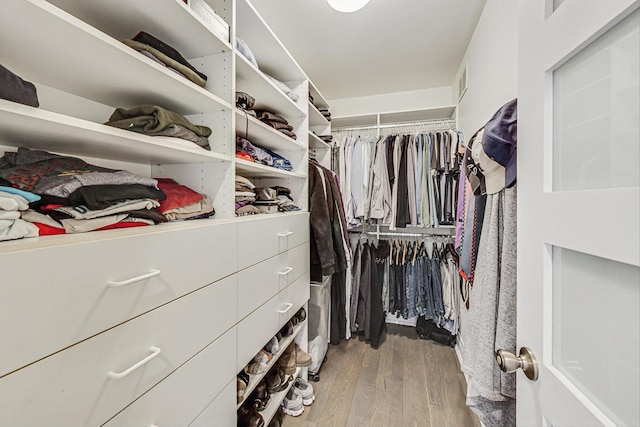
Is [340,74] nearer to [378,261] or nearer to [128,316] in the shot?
[378,261]

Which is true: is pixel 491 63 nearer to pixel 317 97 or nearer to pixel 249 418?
pixel 317 97

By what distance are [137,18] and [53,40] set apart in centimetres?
31

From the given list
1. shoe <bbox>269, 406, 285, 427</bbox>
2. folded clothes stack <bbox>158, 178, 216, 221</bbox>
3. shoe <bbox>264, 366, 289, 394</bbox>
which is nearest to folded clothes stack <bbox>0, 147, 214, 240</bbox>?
folded clothes stack <bbox>158, 178, 216, 221</bbox>

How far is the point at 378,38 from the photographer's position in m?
1.84

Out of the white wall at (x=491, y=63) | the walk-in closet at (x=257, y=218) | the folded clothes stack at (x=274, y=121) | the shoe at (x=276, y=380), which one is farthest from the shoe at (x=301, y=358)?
the folded clothes stack at (x=274, y=121)

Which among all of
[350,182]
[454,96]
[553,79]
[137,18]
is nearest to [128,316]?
[137,18]

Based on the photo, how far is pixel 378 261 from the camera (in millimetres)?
2557

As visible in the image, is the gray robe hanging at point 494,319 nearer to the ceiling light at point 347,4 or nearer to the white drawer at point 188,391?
the white drawer at point 188,391

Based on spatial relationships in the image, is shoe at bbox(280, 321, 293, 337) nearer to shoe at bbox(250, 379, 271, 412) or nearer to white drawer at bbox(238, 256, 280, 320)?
shoe at bbox(250, 379, 271, 412)

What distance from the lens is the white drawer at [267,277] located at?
40.1 inches

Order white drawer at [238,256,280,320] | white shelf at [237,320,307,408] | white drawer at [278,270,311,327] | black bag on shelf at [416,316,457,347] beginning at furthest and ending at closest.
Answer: black bag on shelf at [416,316,457,347], white drawer at [278,270,311,327], white shelf at [237,320,307,408], white drawer at [238,256,280,320]

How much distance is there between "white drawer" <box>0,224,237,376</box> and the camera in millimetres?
409

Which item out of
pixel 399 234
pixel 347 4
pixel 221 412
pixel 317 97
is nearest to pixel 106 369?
pixel 221 412

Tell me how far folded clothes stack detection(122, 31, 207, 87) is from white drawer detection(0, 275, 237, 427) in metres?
0.73
